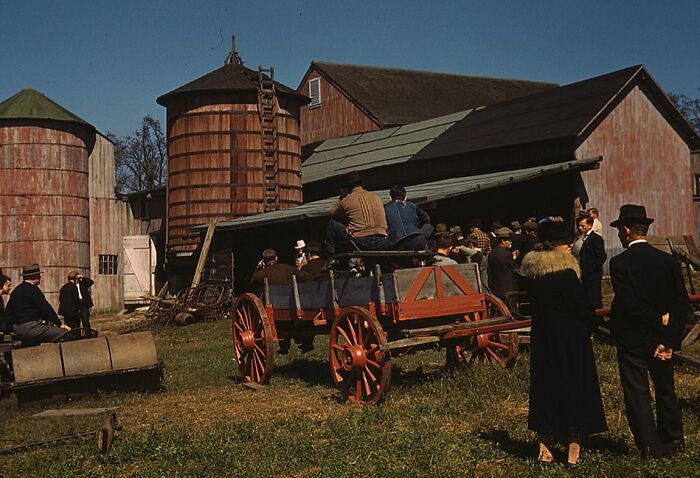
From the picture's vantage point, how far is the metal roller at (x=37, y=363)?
10414 mm

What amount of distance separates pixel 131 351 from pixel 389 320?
144 inches

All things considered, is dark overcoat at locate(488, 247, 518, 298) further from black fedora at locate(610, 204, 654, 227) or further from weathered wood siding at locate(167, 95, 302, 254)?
weathered wood siding at locate(167, 95, 302, 254)

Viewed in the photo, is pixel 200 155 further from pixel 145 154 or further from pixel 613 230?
pixel 145 154

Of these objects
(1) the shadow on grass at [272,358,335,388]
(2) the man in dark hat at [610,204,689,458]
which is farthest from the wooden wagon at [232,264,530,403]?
(2) the man in dark hat at [610,204,689,458]

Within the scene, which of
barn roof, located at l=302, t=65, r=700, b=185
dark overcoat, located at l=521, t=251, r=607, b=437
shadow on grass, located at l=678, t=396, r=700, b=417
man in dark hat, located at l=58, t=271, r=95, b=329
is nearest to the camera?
dark overcoat, located at l=521, t=251, r=607, b=437

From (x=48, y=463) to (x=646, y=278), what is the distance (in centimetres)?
496

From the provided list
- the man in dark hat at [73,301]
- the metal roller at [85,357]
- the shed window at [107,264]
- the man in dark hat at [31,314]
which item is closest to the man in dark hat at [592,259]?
the metal roller at [85,357]

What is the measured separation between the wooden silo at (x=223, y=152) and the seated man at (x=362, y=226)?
17.4m

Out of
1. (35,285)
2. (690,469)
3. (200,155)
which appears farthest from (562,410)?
(200,155)

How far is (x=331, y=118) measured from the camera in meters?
41.9

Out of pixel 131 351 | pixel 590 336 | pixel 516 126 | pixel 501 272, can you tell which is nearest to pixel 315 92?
pixel 516 126

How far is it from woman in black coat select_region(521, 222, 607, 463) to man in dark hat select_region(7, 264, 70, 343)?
6919 mm

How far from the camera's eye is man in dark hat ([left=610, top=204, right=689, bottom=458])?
6336 mm

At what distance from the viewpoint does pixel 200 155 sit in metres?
27.5
